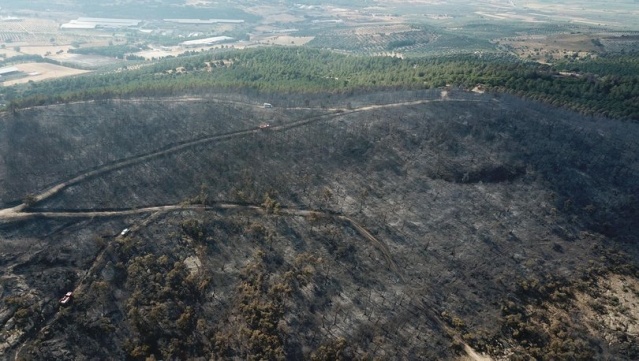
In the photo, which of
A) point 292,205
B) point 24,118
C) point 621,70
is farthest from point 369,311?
point 621,70

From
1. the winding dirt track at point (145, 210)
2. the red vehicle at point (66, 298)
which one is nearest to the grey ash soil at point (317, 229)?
the winding dirt track at point (145, 210)

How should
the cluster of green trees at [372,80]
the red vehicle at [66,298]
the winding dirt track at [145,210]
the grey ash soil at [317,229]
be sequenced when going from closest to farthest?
the red vehicle at [66,298]
the grey ash soil at [317,229]
the winding dirt track at [145,210]
the cluster of green trees at [372,80]

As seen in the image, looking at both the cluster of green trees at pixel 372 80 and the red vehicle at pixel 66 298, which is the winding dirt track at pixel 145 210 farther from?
the cluster of green trees at pixel 372 80

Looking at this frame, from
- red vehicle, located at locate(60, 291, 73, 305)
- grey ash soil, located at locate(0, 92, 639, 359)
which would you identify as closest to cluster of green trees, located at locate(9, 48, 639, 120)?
grey ash soil, located at locate(0, 92, 639, 359)

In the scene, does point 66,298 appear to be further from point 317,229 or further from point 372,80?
point 372,80

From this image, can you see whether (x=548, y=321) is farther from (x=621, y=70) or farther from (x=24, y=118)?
(x=621, y=70)

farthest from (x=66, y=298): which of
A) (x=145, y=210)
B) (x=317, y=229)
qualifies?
(x=317, y=229)
